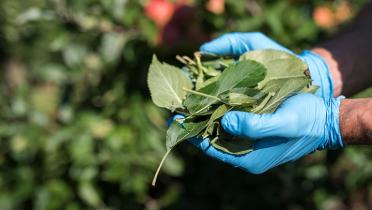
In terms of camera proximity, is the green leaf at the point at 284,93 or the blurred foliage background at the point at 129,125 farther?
the blurred foliage background at the point at 129,125

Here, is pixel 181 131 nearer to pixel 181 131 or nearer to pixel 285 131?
pixel 181 131

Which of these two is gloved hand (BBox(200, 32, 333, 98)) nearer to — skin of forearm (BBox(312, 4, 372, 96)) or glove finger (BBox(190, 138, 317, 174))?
skin of forearm (BBox(312, 4, 372, 96))

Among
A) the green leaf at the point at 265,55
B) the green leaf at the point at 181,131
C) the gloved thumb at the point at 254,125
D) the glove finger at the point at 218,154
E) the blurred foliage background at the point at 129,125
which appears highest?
the green leaf at the point at 265,55

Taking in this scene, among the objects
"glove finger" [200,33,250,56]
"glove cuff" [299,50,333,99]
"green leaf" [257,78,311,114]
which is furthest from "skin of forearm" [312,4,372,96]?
"green leaf" [257,78,311,114]

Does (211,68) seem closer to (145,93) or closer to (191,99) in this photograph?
(191,99)

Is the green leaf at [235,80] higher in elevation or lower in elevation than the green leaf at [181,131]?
higher

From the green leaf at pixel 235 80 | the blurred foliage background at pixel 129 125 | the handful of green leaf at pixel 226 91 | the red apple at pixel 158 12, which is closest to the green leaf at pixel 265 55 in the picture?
the handful of green leaf at pixel 226 91

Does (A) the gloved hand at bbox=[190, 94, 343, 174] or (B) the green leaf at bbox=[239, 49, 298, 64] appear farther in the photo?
(B) the green leaf at bbox=[239, 49, 298, 64]

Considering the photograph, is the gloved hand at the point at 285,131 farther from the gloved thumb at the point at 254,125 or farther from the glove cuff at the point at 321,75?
the glove cuff at the point at 321,75
